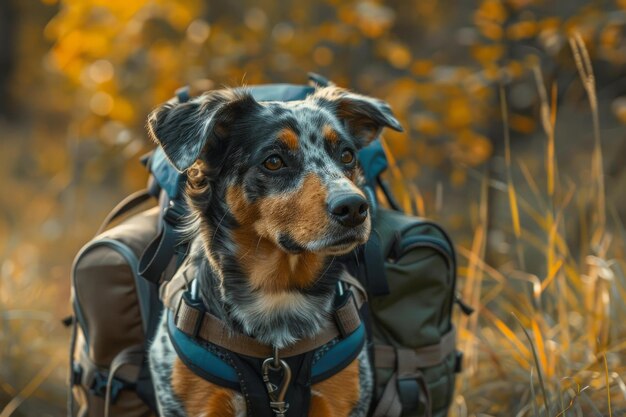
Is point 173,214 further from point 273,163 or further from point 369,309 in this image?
point 369,309

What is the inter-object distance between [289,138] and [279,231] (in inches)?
15.7

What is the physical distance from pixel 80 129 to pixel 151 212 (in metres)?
3.53

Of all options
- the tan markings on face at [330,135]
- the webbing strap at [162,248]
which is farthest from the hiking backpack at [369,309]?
the tan markings on face at [330,135]

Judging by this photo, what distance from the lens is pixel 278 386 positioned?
3264mm

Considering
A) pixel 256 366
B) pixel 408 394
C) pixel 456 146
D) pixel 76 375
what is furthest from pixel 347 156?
pixel 456 146

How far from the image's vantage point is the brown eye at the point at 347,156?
3.51 metres

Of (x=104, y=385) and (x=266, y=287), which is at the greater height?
(x=266, y=287)

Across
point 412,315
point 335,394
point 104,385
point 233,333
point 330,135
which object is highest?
point 330,135

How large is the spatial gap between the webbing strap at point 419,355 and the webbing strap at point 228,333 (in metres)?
0.49

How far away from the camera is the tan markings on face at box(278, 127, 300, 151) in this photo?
10.9 feet

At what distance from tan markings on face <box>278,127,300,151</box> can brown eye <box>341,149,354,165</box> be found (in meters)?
0.25

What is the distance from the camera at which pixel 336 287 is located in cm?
357

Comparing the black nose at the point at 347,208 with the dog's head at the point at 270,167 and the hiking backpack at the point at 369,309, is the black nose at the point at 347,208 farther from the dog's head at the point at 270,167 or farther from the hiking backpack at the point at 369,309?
the hiking backpack at the point at 369,309

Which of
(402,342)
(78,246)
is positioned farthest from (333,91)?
(78,246)
